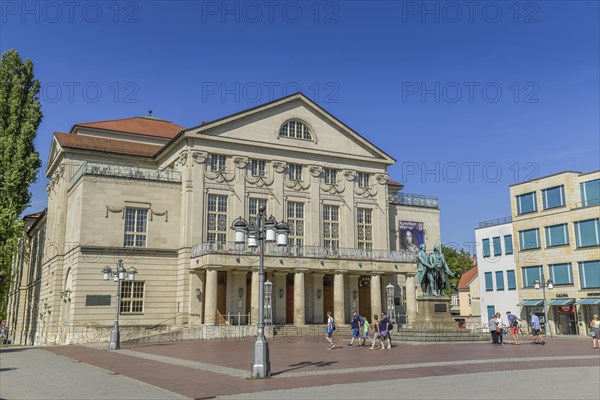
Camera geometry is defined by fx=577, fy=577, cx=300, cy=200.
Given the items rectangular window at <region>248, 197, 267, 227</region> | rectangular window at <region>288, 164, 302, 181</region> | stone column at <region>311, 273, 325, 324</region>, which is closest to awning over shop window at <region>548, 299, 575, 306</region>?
stone column at <region>311, 273, 325, 324</region>

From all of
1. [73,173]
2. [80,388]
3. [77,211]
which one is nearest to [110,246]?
[77,211]

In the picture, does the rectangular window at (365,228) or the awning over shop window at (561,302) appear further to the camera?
the rectangular window at (365,228)

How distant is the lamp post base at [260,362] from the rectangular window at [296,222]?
105 feet

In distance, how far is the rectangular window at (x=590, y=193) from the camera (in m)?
50.4

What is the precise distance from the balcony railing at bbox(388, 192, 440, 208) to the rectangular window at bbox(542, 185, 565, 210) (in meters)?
10.4

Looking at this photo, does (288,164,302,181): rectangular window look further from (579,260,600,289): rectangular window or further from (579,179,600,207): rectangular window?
(579,260,600,289): rectangular window

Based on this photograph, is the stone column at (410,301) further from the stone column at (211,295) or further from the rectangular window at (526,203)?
the stone column at (211,295)

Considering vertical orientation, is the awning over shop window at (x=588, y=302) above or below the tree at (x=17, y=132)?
below

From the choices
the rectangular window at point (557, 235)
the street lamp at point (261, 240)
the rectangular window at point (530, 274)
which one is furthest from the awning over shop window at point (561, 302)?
the street lamp at point (261, 240)

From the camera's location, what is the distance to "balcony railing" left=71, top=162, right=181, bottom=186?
43.4m

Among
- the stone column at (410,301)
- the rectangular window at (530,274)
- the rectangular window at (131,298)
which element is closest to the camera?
the rectangular window at (131,298)

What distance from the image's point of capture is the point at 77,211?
142ft

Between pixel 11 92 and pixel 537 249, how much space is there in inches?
1878

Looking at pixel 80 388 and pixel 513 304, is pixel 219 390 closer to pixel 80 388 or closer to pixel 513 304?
pixel 80 388
